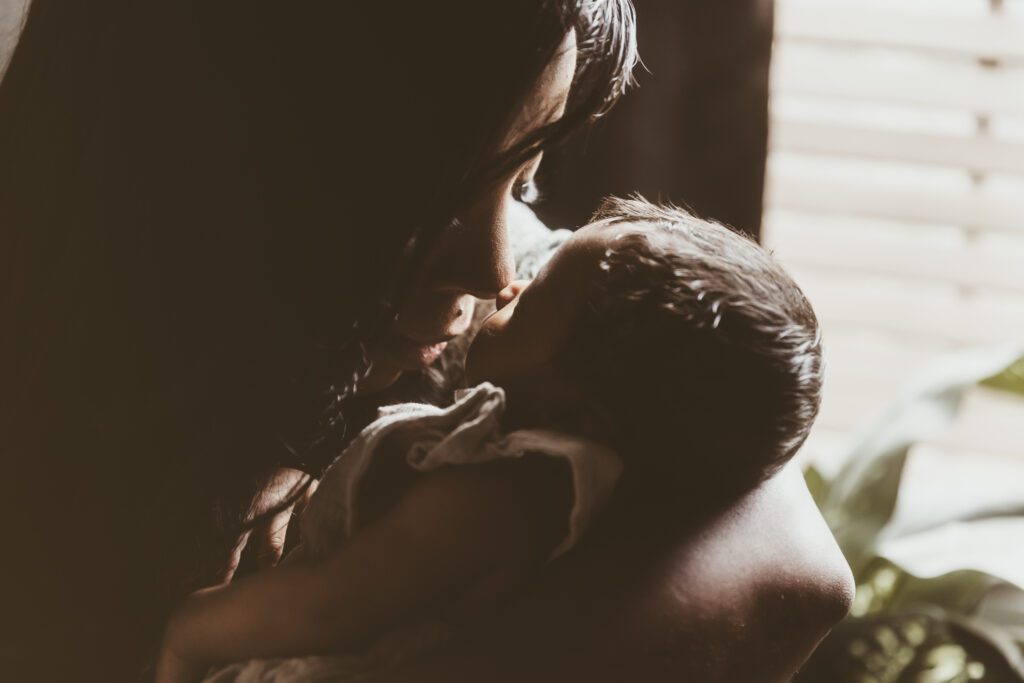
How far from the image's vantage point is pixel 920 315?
5.91 ft

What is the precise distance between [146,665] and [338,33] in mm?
489

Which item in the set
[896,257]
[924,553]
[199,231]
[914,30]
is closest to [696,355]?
[199,231]

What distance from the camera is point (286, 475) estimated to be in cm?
80

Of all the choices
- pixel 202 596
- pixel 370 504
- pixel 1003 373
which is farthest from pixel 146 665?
pixel 1003 373

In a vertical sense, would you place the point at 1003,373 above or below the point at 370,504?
below

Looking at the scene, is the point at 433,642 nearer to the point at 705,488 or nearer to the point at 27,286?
the point at 705,488

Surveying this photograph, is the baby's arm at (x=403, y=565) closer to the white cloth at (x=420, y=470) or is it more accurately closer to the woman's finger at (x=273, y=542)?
the white cloth at (x=420, y=470)

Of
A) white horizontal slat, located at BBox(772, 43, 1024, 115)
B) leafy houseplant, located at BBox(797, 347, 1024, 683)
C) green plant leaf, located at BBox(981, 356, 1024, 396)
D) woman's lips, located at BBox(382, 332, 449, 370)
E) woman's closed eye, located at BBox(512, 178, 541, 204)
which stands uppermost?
woman's closed eye, located at BBox(512, 178, 541, 204)

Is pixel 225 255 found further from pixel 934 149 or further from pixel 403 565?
pixel 934 149

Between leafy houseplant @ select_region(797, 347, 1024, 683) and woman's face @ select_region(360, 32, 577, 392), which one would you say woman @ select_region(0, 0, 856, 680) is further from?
leafy houseplant @ select_region(797, 347, 1024, 683)

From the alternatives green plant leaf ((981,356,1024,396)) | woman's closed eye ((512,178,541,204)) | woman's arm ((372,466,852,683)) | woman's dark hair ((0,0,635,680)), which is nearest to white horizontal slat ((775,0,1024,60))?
green plant leaf ((981,356,1024,396))

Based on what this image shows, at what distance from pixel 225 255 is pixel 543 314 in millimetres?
217

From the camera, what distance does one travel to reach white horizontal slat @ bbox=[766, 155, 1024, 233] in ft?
5.45

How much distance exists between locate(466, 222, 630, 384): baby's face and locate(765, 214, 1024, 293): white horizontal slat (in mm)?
1042
